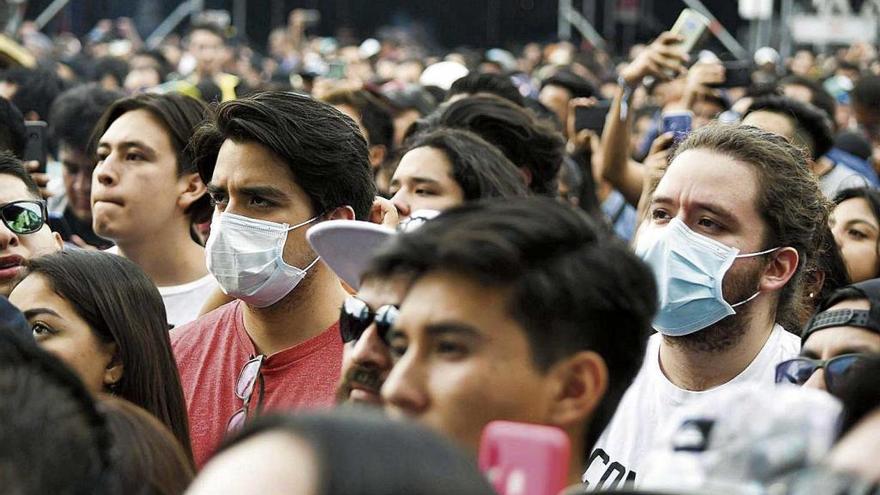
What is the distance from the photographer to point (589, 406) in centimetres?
254

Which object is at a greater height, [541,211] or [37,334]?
[541,211]

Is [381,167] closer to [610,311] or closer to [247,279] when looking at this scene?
[247,279]

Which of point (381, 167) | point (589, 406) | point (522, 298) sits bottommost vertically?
point (381, 167)

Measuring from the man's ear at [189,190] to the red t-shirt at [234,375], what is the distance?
55.8 inches

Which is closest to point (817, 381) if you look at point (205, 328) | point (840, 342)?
point (840, 342)

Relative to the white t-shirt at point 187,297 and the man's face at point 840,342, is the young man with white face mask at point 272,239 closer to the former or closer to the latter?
the white t-shirt at point 187,297

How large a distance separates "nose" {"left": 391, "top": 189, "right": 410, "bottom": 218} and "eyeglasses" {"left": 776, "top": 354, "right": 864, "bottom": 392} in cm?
196

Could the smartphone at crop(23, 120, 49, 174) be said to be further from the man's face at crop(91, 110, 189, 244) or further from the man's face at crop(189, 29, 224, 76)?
the man's face at crop(189, 29, 224, 76)

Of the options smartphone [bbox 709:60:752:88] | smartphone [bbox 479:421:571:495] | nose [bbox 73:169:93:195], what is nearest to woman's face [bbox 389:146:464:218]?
nose [bbox 73:169:93:195]

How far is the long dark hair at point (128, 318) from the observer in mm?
3770

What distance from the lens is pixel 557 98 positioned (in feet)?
32.8

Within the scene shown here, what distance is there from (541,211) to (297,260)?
1.85 m

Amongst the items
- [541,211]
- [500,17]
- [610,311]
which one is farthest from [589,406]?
[500,17]

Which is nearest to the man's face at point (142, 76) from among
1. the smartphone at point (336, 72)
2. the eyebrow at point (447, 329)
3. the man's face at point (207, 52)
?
the man's face at point (207, 52)
